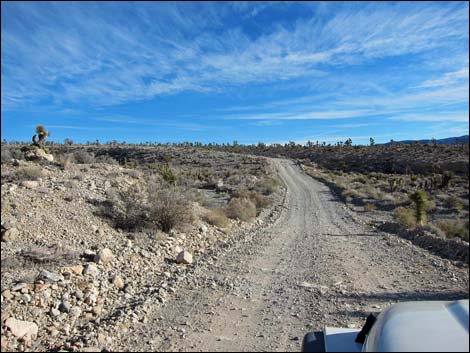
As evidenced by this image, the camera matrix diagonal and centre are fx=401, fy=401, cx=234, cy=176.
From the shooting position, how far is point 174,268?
898cm

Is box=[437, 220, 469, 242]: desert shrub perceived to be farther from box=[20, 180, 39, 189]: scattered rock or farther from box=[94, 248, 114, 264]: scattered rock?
box=[20, 180, 39, 189]: scattered rock

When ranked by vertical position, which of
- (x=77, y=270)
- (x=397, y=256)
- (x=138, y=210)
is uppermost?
(x=138, y=210)

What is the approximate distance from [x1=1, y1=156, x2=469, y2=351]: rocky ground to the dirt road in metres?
0.02

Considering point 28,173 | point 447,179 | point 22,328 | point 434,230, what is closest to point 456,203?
point 447,179

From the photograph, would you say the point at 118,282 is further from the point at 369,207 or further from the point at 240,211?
the point at 369,207

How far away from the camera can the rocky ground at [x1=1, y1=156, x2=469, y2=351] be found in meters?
5.50

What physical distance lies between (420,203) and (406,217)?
11.9ft

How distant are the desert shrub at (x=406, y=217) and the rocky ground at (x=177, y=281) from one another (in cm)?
142

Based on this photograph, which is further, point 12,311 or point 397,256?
point 397,256

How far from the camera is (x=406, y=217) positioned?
47.0 ft

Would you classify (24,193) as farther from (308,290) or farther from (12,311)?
(308,290)

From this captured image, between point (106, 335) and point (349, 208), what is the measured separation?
18.8 m

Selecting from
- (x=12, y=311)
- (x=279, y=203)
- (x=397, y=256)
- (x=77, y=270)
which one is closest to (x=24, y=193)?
(x=77, y=270)

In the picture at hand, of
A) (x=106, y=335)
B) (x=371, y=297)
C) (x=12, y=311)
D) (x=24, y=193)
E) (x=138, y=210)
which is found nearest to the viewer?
(x=106, y=335)
